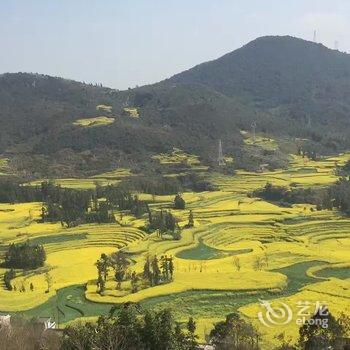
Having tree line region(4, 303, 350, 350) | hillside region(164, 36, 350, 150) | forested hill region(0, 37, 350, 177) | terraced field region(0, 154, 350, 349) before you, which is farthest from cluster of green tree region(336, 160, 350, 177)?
tree line region(4, 303, 350, 350)

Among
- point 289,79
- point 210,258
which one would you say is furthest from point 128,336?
point 289,79

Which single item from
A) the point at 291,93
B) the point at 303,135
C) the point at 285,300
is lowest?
the point at 285,300

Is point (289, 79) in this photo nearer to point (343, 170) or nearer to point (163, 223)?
point (343, 170)

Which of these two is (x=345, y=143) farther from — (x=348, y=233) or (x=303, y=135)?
(x=348, y=233)

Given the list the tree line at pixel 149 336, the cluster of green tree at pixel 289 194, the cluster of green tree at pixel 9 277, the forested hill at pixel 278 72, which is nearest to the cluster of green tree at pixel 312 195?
the cluster of green tree at pixel 289 194

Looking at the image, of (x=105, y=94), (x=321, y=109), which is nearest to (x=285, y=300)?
(x=105, y=94)

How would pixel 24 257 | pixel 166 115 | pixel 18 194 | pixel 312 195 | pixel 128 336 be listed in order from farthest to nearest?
pixel 166 115 → pixel 18 194 → pixel 312 195 → pixel 24 257 → pixel 128 336
